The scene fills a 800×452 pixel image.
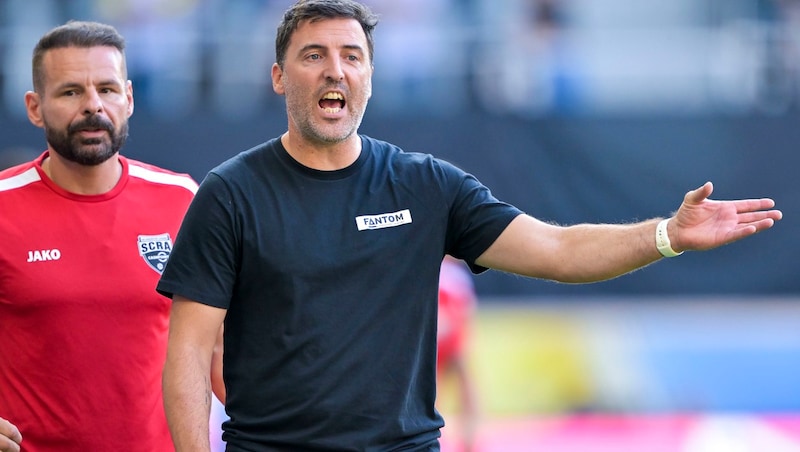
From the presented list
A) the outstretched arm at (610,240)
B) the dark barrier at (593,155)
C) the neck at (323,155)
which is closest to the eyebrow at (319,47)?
the neck at (323,155)

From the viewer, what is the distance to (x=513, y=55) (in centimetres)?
1291

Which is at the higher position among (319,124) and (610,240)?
(319,124)

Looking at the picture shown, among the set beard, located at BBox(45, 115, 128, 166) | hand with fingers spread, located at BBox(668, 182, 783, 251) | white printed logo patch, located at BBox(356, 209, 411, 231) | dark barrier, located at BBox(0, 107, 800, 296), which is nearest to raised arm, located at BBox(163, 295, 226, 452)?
white printed logo patch, located at BBox(356, 209, 411, 231)

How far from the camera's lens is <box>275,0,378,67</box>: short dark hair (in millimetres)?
4117

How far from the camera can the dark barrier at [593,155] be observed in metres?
12.4

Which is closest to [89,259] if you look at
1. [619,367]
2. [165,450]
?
[165,450]

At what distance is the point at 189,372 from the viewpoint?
381 cm

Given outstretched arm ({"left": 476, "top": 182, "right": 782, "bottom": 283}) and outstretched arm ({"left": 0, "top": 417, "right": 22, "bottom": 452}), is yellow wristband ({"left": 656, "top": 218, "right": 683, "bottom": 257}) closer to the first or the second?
outstretched arm ({"left": 476, "top": 182, "right": 782, "bottom": 283})

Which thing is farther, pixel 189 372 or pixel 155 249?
pixel 155 249

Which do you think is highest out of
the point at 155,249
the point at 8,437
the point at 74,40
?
the point at 74,40

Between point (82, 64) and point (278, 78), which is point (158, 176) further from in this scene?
point (278, 78)

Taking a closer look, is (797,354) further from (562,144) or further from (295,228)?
(295,228)

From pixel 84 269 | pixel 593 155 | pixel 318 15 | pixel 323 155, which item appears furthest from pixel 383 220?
pixel 593 155

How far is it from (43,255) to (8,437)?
26.1 inches
